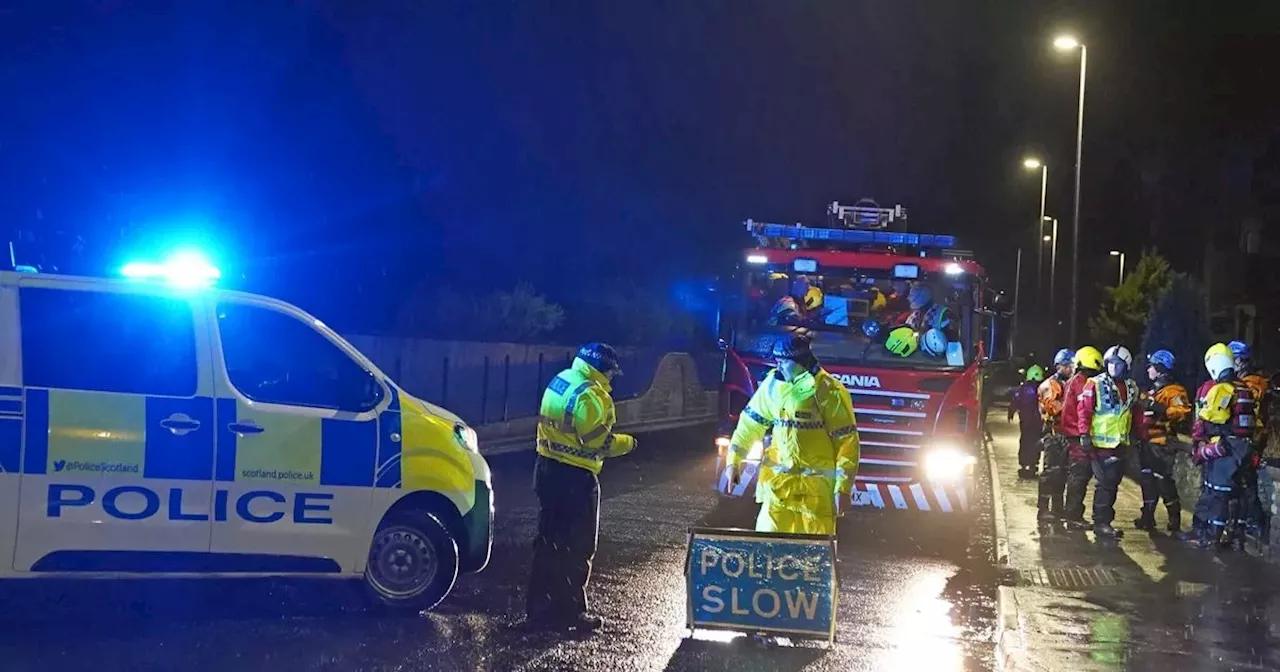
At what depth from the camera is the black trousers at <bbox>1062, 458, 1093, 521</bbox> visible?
42.0ft

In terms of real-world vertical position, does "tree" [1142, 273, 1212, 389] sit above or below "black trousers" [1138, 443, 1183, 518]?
above

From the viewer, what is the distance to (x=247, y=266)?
25219 mm

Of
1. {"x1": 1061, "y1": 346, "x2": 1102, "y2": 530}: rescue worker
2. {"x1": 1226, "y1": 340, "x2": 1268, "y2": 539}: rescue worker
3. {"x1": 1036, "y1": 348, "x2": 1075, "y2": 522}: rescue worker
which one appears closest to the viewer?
{"x1": 1226, "y1": 340, "x2": 1268, "y2": 539}: rescue worker

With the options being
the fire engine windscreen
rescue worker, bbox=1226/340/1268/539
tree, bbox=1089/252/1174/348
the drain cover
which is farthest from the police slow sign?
tree, bbox=1089/252/1174/348

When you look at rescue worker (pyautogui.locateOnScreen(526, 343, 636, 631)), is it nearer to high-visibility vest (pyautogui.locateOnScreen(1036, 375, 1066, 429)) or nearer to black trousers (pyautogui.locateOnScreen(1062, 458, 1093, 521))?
black trousers (pyautogui.locateOnScreen(1062, 458, 1093, 521))

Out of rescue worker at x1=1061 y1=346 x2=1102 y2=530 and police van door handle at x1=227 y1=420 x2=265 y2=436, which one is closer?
police van door handle at x1=227 y1=420 x2=265 y2=436

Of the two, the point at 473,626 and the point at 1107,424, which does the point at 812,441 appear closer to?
the point at 473,626

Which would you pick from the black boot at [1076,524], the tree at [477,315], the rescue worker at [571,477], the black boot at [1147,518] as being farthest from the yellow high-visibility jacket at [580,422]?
the tree at [477,315]

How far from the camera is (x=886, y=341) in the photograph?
12.2 meters

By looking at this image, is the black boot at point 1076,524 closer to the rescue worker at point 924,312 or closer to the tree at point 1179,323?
the rescue worker at point 924,312

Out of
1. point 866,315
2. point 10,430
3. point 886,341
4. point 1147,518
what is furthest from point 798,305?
point 10,430

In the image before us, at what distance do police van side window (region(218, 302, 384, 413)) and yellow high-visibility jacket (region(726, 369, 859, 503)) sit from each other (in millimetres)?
2378

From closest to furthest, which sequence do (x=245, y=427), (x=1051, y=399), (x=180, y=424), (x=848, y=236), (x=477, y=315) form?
(x=180, y=424) < (x=245, y=427) < (x=848, y=236) < (x=1051, y=399) < (x=477, y=315)

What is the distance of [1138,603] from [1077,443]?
374 cm
